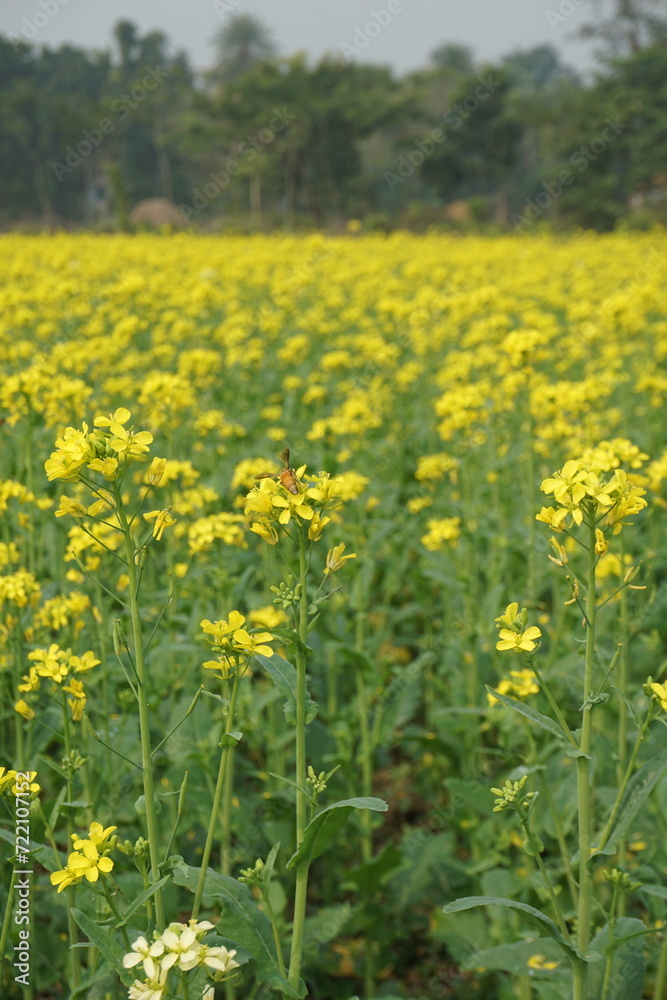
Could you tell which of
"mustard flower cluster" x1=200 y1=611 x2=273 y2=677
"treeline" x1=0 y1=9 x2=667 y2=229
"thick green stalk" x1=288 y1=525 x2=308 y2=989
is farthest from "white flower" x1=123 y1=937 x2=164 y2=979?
"treeline" x1=0 y1=9 x2=667 y2=229

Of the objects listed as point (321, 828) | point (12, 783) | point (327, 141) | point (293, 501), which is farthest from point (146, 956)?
point (327, 141)

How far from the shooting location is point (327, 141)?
37781 millimetres

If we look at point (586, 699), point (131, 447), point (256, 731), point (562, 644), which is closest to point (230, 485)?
point (256, 731)

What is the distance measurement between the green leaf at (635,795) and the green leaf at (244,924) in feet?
2.33

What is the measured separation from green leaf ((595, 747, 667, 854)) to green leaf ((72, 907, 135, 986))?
972 mm

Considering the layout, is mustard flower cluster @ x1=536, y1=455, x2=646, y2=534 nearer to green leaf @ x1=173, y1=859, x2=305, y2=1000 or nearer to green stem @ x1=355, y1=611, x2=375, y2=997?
green leaf @ x1=173, y1=859, x2=305, y2=1000

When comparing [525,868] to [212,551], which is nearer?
[525,868]

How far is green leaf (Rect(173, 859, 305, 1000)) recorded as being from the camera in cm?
174

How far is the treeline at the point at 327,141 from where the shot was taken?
1283 inches

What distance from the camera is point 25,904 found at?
2.22 m

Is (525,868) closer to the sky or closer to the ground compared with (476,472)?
closer to the ground

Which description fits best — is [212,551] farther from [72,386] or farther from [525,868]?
[525,868]

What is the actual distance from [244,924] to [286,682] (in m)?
0.51

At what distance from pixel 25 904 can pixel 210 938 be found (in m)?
0.75
